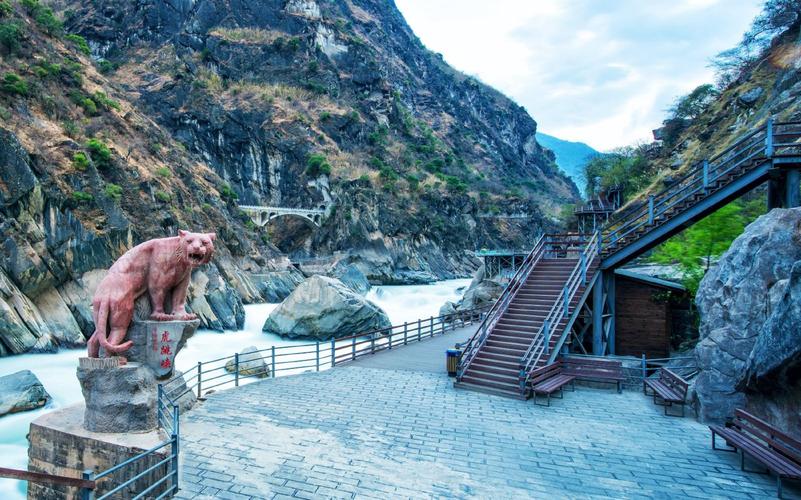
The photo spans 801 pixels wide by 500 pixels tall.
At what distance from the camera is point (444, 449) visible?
796 cm

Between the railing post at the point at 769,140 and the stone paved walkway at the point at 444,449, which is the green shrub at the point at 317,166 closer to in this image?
the stone paved walkway at the point at 444,449

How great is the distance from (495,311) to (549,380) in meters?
3.25

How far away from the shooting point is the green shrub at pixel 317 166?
230ft

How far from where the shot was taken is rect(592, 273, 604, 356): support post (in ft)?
47.9

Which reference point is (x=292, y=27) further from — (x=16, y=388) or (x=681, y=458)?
(x=681, y=458)

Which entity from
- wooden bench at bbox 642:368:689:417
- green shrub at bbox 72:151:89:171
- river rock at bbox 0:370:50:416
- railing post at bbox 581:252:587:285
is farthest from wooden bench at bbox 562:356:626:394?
green shrub at bbox 72:151:89:171

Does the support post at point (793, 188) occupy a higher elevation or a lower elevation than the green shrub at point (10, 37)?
lower

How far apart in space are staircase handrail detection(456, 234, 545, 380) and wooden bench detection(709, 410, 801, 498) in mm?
5939

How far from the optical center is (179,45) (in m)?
79.8

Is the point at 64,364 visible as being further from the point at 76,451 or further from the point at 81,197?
the point at 76,451

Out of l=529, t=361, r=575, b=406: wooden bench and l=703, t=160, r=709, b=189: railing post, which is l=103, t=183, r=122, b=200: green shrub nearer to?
l=529, t=361, r=575, b=406: wooden bench

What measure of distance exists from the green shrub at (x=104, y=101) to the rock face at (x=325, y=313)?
81.1 ft

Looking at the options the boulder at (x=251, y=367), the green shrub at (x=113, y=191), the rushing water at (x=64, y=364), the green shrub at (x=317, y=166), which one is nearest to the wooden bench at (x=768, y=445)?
the boulder at (x=251, y=367)

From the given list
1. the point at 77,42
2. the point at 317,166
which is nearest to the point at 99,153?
the point at 77,42
